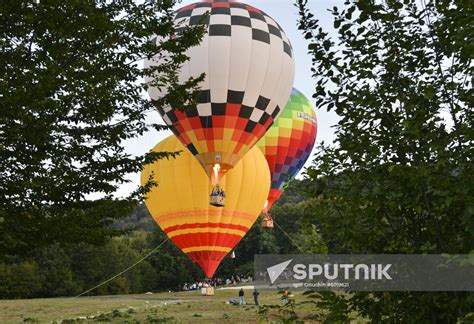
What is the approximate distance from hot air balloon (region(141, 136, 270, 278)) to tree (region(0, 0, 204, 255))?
20.0 m

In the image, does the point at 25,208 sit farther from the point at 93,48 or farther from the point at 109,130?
the point at 93,48

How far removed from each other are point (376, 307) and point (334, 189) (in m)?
1.03

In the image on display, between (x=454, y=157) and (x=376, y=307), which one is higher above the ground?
(x=454, y=157)

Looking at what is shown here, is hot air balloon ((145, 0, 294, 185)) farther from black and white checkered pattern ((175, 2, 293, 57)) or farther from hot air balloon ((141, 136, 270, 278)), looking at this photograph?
hot air balloon ((141, 136, 270, 278))

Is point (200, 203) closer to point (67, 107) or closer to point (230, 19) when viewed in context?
point (230, 19)

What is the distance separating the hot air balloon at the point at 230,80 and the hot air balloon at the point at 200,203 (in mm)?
2745

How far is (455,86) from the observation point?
417 cm

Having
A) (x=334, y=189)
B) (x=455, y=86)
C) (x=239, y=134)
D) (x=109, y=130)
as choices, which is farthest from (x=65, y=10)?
(x=239, y=134)

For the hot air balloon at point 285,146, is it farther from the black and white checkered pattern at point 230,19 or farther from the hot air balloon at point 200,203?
the black and white checkered pattern at point 230,19

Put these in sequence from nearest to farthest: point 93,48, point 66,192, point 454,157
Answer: point 454,157 → point 93,48 → point 66,192

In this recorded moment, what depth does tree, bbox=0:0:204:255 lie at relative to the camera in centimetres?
799

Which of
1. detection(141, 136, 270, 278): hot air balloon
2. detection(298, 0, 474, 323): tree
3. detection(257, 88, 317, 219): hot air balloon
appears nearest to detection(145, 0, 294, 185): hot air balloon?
detection(141, 136, 270, 278): hot air balloon

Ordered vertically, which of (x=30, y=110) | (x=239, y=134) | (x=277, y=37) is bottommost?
(x=30, y=110)

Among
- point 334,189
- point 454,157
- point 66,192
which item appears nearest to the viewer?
point 454,157
